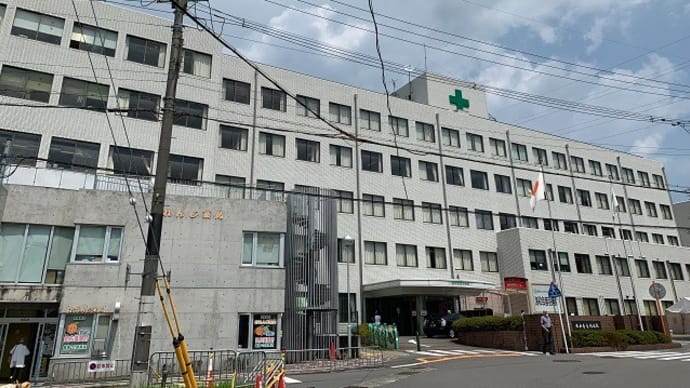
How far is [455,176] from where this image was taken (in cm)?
4112

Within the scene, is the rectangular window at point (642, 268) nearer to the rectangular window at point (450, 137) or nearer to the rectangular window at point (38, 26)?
the rectangular window at point (450, 137)

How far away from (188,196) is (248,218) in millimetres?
2684

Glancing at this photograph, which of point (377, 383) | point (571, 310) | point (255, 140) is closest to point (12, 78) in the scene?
point (255, 140)

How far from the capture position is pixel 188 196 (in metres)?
19.6

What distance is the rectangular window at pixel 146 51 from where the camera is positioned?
1135 inches

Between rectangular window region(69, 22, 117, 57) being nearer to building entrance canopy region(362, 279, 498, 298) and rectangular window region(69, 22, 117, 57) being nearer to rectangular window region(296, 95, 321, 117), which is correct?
rectangular window region(296, 95, 321, 117)

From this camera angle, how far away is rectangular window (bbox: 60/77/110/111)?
26234mm

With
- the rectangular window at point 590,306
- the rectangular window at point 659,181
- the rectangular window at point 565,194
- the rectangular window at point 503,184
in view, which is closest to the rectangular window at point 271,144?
the rectangular window at point 503,184

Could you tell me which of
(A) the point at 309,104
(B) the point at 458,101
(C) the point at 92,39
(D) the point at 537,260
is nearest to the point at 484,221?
(D) the point at 537,260

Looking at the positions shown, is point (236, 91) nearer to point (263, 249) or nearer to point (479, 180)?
point (263, 249)

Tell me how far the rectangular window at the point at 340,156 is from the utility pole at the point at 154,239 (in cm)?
2492

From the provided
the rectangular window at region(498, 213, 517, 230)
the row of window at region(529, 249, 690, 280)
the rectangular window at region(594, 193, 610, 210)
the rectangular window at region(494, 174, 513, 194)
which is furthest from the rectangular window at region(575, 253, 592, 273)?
the rectangular window at region(594, 193, 610, 210)

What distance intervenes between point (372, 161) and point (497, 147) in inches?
567

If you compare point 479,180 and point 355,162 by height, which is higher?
point 479,180
